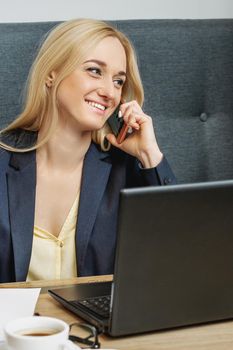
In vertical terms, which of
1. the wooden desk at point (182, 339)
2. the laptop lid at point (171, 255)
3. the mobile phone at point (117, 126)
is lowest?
the wooden desk at point (182, 339)

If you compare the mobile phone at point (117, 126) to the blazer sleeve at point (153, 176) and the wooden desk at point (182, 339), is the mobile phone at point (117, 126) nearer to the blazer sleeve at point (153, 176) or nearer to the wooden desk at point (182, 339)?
the blazer sleeve at point (153, 176)

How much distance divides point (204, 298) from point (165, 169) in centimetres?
78

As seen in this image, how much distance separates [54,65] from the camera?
195 centimetres

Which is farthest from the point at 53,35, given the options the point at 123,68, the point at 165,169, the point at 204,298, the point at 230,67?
the point at 204,298

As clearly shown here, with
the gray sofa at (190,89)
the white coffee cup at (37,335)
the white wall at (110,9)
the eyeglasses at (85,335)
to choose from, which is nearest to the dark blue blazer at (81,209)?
the gray sofa at (190,89)

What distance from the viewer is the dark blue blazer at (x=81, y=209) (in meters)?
1.81

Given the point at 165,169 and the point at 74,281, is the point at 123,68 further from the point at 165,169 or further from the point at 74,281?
the point at 74,281

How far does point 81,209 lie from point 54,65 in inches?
14.6

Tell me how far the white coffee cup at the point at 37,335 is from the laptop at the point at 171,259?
122mm

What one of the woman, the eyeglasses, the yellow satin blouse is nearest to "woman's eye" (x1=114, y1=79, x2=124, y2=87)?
the woman

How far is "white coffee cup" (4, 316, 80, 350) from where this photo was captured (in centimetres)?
96

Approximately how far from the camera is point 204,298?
1189mm

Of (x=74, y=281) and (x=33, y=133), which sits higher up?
(x=33, y=133)

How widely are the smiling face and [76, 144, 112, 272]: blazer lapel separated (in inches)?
3.1
